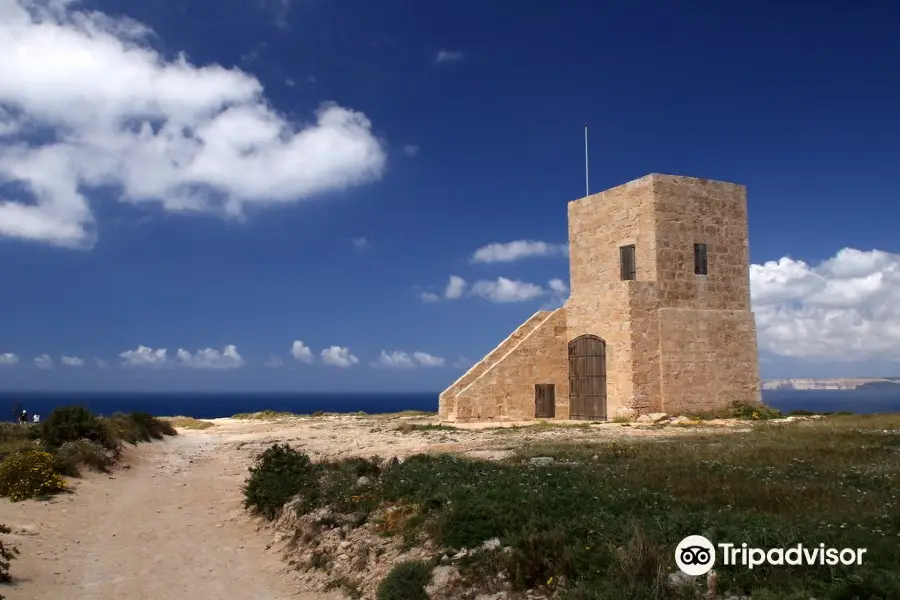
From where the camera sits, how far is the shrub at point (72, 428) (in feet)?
56.3

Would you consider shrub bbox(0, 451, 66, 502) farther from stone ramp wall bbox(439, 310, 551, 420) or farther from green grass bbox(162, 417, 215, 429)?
green grass bbox(162, 417, 215, 429)

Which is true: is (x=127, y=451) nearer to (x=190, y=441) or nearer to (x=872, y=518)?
(x=190, y=441)

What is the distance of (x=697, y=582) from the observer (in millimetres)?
6074

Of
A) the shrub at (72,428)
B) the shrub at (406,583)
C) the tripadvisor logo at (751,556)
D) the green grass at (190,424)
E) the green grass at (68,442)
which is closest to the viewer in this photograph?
the tripadvisor logo at (751,556)

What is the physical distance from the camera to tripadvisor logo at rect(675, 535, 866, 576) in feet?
19.6

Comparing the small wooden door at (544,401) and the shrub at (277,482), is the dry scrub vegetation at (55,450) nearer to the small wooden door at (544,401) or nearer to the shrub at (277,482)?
the shrub at (277,482)

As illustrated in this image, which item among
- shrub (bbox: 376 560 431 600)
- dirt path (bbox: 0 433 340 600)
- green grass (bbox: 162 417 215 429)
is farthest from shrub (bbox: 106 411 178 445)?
shrub (bbox: 376 560 431 600)

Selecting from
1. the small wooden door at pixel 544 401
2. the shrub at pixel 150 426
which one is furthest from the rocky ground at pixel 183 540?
the small wooden door at pixel 544 401

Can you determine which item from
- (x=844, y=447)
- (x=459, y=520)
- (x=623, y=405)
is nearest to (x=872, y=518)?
(x=459, y=520)

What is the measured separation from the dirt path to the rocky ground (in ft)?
0.06

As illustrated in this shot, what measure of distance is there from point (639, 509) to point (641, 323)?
17.4m

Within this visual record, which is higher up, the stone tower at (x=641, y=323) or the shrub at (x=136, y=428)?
the stone tower at (x=641, y=323)

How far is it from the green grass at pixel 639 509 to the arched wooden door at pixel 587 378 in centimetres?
1246

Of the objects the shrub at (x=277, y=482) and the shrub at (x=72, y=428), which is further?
the shrub at (x=72, y=428)
